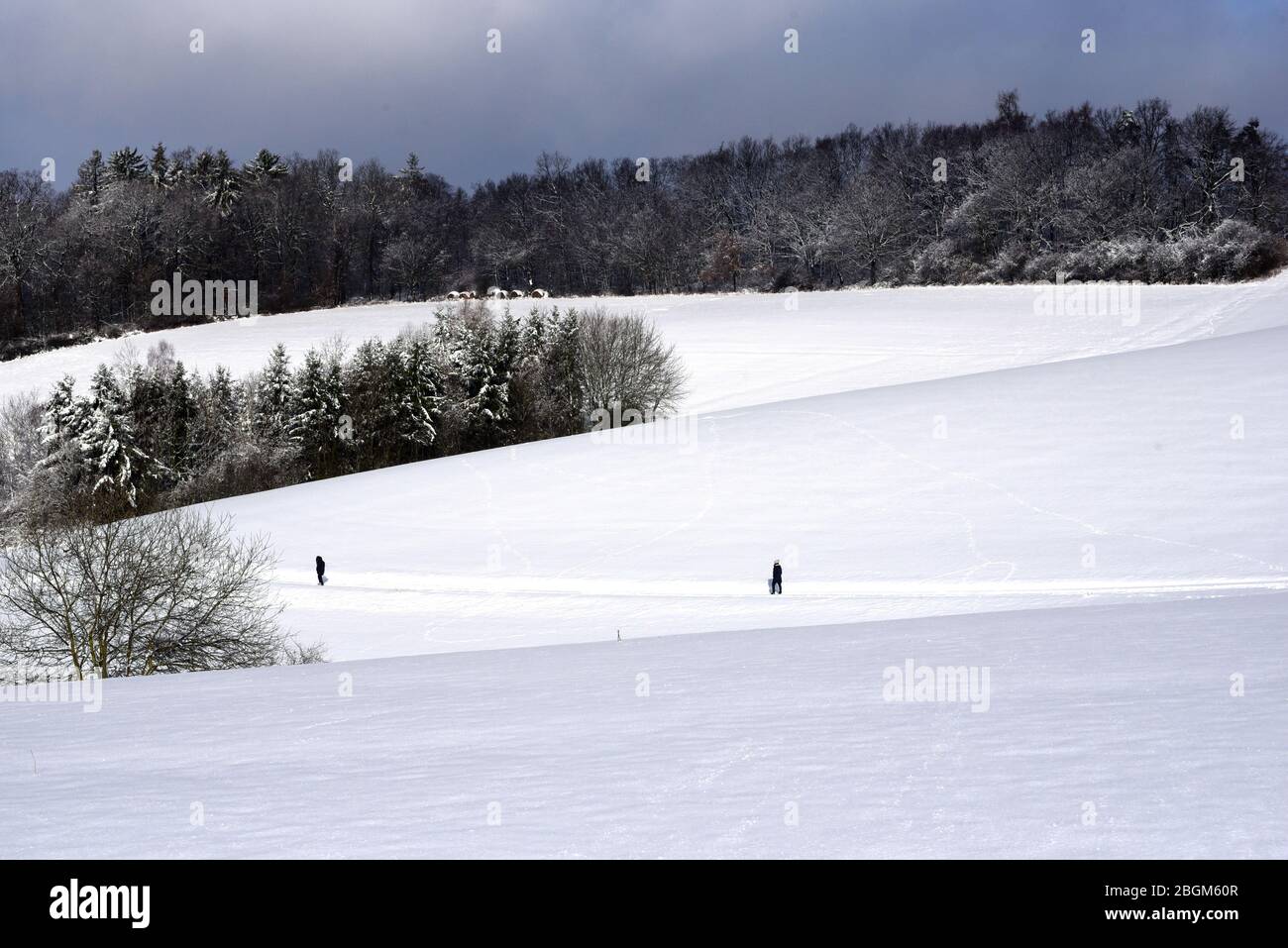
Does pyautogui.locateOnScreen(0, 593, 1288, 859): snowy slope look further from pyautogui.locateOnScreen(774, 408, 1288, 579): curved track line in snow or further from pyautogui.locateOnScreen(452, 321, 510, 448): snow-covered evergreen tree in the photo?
pyautogui.locateOnScreen(452, 321, 510, 448): snow-covered evergreen tree

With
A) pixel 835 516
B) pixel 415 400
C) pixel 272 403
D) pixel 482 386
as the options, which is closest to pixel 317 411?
pixel 272 403

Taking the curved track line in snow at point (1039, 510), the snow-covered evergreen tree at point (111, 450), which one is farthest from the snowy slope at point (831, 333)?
the curved track line in snow at point (1039, 510)

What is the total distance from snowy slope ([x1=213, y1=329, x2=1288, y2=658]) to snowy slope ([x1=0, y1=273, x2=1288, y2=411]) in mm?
16098

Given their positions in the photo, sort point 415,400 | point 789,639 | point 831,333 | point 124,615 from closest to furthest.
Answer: point 789,639 < point 124,615 < point 415,400 < point 831,333

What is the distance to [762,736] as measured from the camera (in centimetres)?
732

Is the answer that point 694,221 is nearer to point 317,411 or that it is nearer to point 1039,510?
point 317,411

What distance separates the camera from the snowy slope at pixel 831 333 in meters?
58.7

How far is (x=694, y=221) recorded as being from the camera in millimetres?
103938

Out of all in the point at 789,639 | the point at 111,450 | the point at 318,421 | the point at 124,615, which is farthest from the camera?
the point at 318,421

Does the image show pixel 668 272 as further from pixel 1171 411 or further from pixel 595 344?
pixel 1171 411

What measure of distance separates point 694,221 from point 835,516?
7824 centimetres

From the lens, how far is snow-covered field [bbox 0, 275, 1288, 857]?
5.40 m

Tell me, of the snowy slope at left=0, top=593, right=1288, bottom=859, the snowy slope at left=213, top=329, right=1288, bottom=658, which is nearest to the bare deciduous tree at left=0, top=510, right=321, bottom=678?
the snowy slope at left=213, top=329, right=1288, bottom=658
